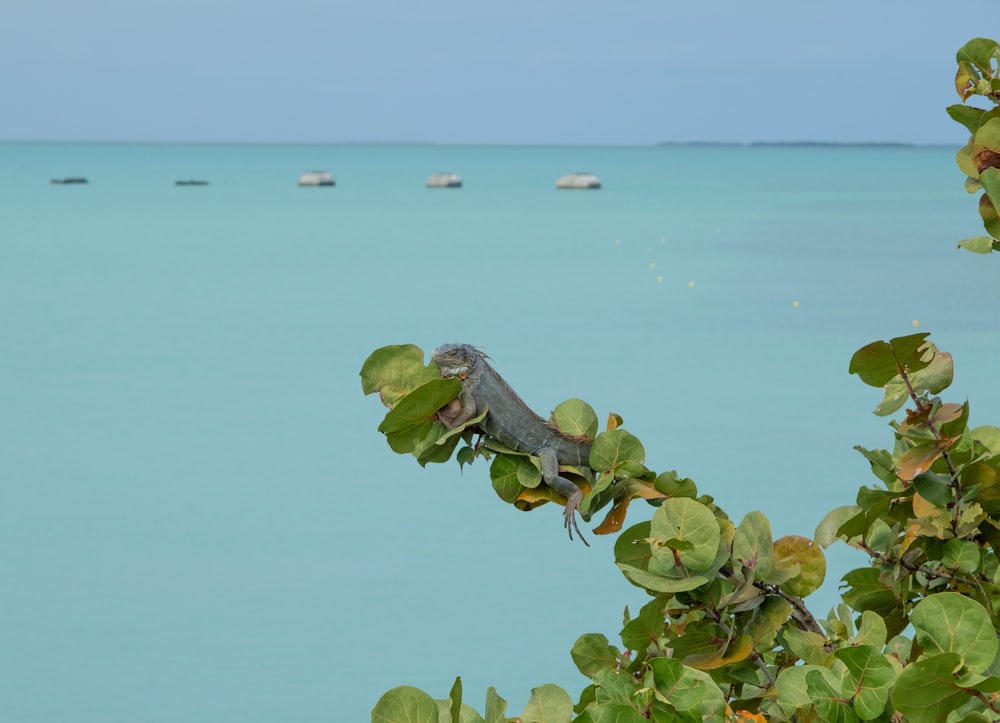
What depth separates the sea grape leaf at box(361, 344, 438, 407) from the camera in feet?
5.76

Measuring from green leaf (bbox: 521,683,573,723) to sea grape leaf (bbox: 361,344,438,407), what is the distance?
19.4 inches

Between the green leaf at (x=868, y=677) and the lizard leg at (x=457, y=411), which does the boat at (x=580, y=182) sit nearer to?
the lizard leg at (x=457, y=411)

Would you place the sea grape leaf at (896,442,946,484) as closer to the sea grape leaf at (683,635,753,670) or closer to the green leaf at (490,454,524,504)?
the sea grape leaf at (683,635,753,670)

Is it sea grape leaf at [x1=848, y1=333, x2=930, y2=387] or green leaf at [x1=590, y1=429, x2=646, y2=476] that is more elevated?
sea grape leaf at [x1=848, y1=333, x2=930, y2=387]

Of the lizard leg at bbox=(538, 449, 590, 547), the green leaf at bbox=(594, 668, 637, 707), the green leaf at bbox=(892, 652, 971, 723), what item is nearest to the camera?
the green leaf at bbox=(892, 652, 971, 723)

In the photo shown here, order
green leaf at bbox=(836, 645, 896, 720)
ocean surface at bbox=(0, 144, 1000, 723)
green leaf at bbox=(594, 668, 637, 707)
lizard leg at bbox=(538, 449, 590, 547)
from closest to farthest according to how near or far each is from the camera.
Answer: green leaf at bbox=(836, 645, 896, 720), green leaf at bbox=(594, 668, 637, 707), lizard leg at bbox=(538, 449, 590, 547), ocean surface at bbox=(0, 144, 1000, 723)

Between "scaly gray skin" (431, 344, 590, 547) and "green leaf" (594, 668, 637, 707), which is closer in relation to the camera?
"green leaf" (594, 668, 637, 707)

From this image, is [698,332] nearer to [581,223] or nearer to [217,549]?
[217,549]

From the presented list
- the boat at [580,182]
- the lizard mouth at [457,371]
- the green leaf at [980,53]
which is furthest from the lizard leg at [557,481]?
the boat at [580,182]

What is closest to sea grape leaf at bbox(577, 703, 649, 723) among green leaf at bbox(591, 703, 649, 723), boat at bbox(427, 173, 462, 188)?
green leaf at bbox(591, 703, 649, 723)

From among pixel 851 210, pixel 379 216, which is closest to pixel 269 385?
pixel 379 216

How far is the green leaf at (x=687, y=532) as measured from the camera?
1.57 meters

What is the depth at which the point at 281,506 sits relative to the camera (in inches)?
449

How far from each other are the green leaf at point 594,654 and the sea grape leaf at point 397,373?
0.53 metres
